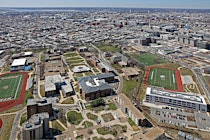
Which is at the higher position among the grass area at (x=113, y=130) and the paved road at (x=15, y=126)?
the grass area at (x=113, y=130)

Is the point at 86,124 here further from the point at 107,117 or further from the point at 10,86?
the point at 10,86

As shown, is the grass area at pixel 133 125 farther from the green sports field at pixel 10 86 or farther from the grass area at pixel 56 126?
the green sports field at pixel 10 86

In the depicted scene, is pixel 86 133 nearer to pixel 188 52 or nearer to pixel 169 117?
pixel 169 117

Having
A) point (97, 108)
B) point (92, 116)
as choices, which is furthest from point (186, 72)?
point (92, 116)

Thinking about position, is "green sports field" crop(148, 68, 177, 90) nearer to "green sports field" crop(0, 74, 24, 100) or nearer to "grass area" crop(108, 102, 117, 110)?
"grass area" crop(108, 102, 117, 110)

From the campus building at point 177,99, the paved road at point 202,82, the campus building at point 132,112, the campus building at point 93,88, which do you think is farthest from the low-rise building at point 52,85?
the paved road at point 202,82

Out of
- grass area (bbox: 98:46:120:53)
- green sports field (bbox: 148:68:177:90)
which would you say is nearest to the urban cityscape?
green sports field (bbox: 148:68:177:90)
